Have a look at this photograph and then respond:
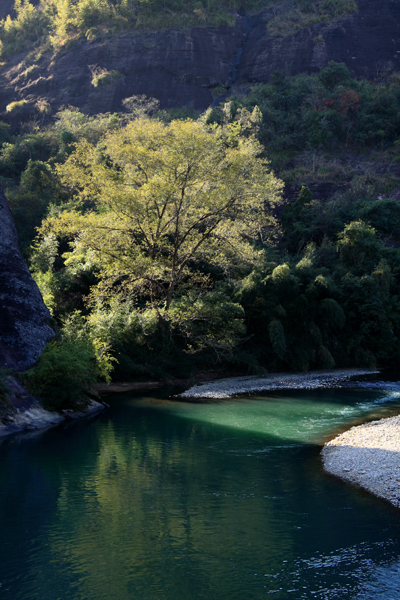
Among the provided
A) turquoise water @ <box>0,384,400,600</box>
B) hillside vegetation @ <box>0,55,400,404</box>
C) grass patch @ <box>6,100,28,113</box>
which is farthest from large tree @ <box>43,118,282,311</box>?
grass patch @ <box>6,100,28,113</box>

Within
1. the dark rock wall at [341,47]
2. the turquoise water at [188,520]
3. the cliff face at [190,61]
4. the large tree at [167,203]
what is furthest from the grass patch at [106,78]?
the turquoise water at [188,520]

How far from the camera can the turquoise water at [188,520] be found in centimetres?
685

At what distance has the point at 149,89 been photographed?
188 feet

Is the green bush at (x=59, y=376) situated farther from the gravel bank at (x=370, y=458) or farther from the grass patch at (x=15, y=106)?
the grass patch at (x=15, y=106)

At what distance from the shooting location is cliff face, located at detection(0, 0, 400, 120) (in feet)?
187

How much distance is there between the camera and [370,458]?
1201 cm

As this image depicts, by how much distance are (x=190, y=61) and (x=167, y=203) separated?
1708 inches

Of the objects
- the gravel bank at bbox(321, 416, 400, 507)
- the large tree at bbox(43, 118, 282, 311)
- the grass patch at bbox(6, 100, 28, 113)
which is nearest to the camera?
the gravel bank at bbox(321, 416, 400, 507)

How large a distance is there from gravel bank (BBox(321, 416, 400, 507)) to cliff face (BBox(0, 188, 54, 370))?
10406mm

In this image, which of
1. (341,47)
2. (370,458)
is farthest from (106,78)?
(370,458)

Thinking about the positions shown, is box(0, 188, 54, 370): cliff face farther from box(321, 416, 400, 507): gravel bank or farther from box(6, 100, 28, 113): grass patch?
box(6, 100, 28, 113): grass patch

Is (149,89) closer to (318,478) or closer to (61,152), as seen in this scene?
(61,152)

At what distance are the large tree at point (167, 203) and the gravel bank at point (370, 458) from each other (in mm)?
11542

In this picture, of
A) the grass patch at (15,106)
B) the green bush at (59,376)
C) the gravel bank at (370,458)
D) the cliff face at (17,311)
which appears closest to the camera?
the gravel bank at (370,458)
